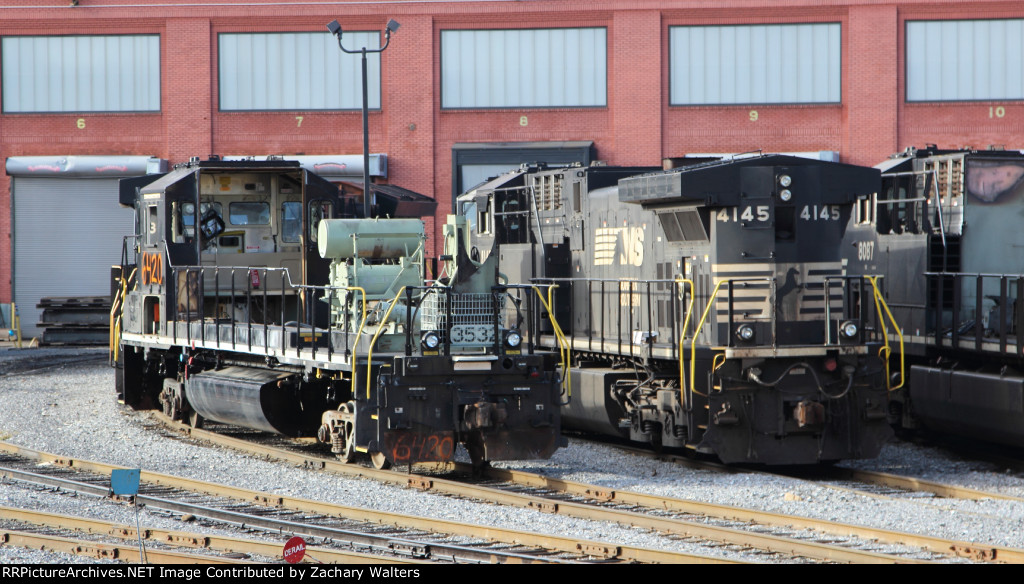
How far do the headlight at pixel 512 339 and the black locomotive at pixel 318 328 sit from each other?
3 cm

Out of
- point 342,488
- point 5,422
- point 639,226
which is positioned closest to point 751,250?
point 639,226

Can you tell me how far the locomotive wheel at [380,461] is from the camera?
12484mm

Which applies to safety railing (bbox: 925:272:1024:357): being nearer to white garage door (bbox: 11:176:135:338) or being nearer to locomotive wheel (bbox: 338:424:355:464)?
locomotive wheel (bbox: 338:424:355:464)

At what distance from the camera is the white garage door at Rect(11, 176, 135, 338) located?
34.0m

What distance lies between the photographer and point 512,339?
12.1 meters

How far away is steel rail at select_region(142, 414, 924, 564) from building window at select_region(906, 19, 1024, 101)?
24431 millimetres

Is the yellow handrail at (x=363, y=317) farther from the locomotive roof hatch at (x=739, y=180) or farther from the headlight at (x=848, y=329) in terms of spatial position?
the headlight at (x=848, y=329)

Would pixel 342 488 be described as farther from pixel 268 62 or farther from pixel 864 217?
pixel 268 62

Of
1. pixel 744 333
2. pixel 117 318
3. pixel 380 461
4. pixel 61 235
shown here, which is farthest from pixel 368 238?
pixel 61 235

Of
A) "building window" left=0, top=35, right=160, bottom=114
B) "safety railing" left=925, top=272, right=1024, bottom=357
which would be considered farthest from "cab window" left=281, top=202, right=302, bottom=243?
"building window" left=0, top=35, right=160, bottom=114

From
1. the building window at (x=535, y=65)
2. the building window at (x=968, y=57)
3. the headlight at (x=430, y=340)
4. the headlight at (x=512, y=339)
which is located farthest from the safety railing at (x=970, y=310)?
the building window at (x=535, y=65)

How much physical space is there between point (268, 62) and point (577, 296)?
20.5 metres

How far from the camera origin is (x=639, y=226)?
14.3m

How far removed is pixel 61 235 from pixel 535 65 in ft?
47.5
